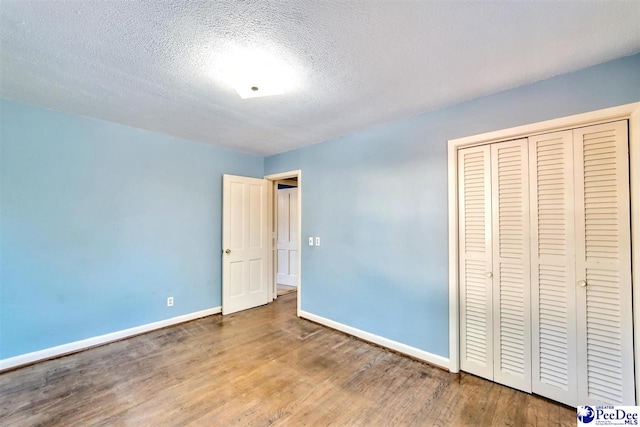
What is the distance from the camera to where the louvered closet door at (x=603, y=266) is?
66.9 inches

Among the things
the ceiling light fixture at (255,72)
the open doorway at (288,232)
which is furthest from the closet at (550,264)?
the open doorway at (288,232)

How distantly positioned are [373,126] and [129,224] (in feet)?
9.71

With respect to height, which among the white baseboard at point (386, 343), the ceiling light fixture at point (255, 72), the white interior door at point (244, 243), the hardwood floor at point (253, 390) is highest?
the ceiling light fixture at point (255, 72)

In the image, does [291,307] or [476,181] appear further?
[291,307]

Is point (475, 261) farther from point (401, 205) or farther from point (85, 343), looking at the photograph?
point (85, 343)

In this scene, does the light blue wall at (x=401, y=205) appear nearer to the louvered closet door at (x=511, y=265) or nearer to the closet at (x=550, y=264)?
the closet at (x=550, y=264)

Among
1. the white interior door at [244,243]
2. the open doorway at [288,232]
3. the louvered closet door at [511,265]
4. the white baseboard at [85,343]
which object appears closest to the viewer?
the louvered closet door at [511,265]

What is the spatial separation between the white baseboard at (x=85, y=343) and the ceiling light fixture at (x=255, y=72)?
291 cm

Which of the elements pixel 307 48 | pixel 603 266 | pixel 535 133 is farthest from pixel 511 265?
pixel 307 48

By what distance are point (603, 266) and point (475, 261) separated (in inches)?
29.9

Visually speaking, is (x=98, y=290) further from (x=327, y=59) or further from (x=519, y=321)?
(x=519, y=321)

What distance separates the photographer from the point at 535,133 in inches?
79.2

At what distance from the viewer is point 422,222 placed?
2.56 m

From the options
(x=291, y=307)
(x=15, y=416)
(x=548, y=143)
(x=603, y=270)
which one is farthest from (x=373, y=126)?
(x=15, y=416)
